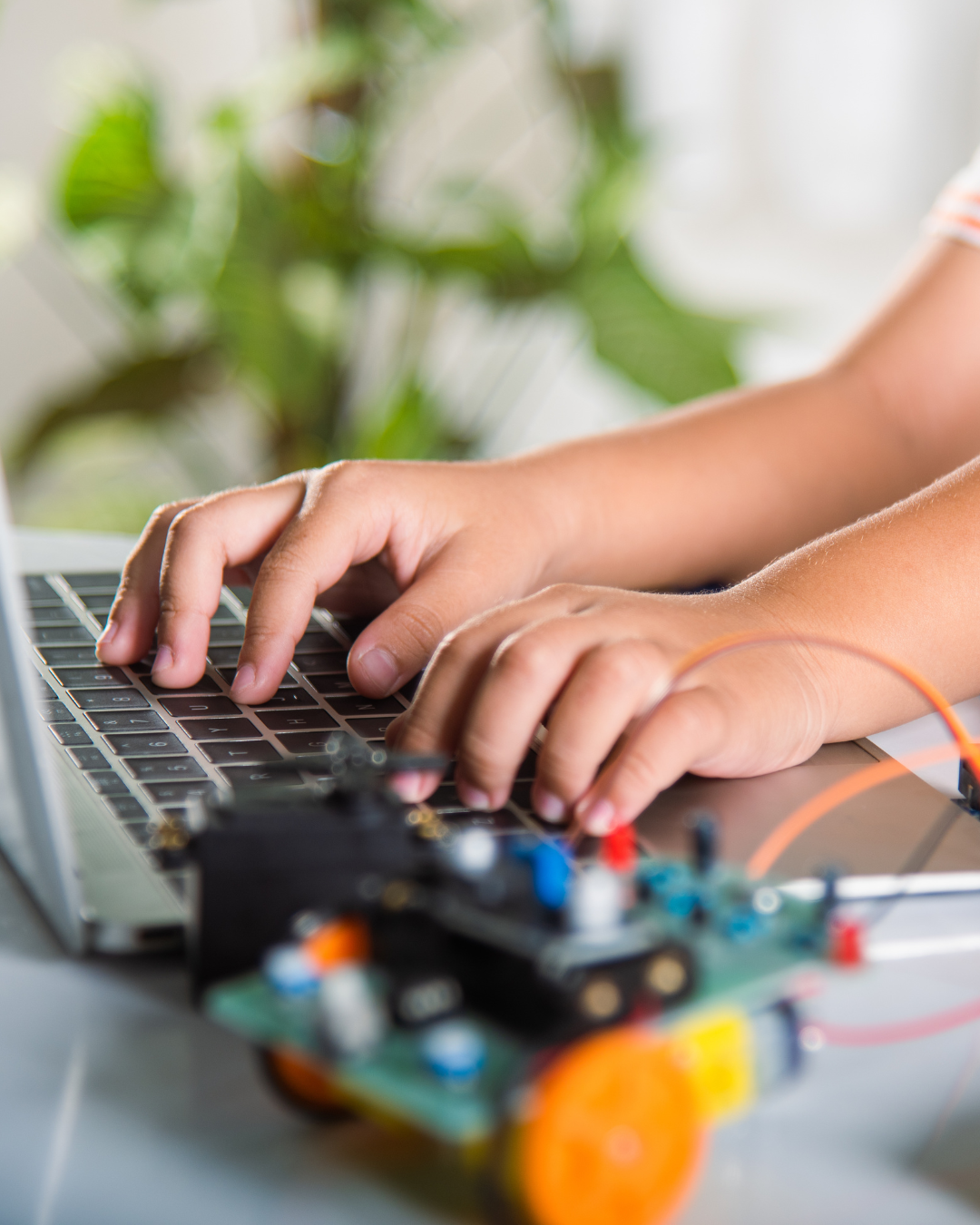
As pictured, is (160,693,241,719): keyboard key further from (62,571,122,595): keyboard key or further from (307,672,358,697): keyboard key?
(62,571,122,595): keyboard key

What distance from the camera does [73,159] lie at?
1.85 meters

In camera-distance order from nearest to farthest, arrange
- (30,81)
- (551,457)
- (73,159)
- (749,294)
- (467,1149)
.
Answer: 1. (467,1149)
2. (551,457)
3. (73,159)
4. (749,294)
5. (30,81)

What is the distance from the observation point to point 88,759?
497 millimetres

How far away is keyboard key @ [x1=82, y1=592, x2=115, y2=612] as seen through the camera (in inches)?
28.3

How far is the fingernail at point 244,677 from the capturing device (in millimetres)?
565

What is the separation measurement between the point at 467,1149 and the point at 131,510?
1714 millimetres

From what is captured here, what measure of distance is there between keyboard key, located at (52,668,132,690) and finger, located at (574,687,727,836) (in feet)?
0.85

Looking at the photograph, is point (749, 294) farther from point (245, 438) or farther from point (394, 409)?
point (245, 438)

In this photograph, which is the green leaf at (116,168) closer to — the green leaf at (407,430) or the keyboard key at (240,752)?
the green leaf at (407,430)

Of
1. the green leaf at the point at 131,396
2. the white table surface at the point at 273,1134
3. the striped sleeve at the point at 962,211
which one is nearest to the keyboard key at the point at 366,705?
the white table surface at the point at 273,1134

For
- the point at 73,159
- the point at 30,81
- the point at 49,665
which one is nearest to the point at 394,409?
the point at 73,159

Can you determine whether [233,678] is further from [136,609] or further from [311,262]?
[311,262]

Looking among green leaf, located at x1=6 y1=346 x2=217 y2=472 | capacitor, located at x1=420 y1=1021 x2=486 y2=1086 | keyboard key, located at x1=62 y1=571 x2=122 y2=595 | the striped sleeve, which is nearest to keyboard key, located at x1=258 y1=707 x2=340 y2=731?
keyboard key, located at x1=62 y1=571 x2=122 y2=595

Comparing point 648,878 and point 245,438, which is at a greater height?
point 648,878
